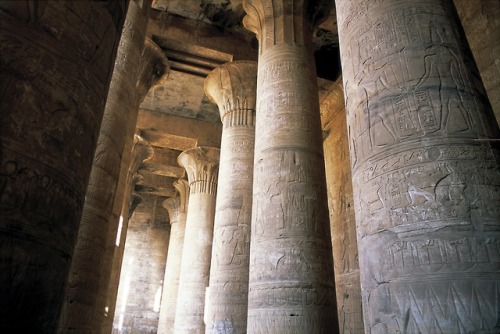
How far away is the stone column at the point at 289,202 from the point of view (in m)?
4.62

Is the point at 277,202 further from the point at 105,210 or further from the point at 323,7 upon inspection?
the point at 323,7

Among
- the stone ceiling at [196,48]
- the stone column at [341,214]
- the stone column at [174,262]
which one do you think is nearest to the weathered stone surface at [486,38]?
the stone ceiling at [196,48]

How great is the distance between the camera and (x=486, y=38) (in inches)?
215

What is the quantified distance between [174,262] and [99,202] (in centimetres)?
1046

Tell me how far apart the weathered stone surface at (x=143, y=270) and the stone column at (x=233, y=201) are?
41.3 feet

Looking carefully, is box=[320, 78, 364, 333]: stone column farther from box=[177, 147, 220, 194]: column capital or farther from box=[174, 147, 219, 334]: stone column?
box=[174, 147, 219, 334]: stone column

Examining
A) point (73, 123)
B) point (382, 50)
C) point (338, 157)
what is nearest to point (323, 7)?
point (338, 157)

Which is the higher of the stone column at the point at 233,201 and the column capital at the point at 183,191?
the column capital at the point at 183,191

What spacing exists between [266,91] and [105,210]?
9.31 feet

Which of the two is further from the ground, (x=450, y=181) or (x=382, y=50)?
(x=382, y=50)

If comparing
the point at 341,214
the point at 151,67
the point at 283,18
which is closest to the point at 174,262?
the point at 341,214

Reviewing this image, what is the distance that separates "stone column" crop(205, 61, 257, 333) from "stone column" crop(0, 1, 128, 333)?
5784mm

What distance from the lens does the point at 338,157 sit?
10.1 m

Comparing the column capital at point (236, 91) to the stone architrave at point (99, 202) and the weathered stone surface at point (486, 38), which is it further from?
the weathered stone surface at point (486, 38)
